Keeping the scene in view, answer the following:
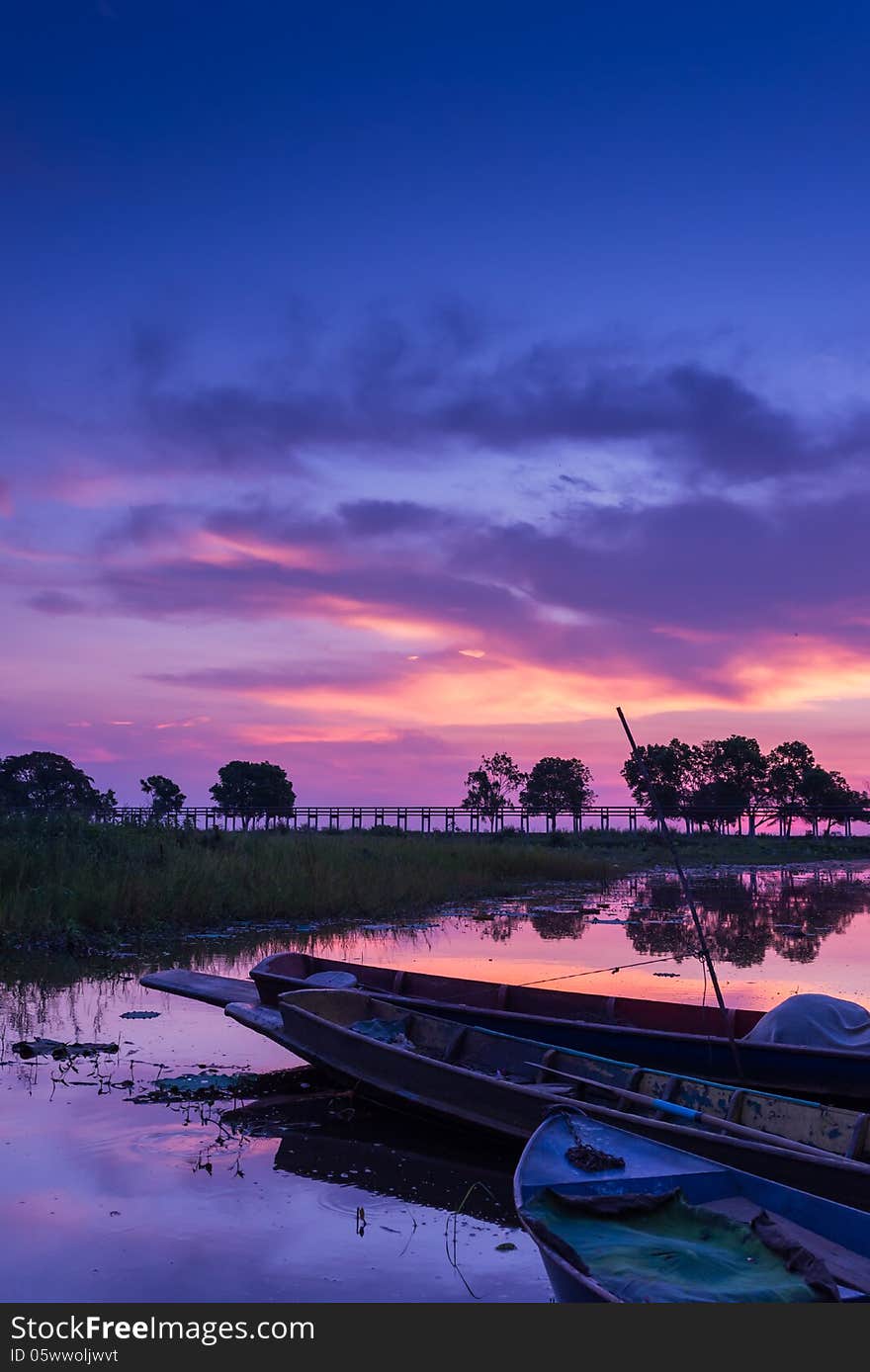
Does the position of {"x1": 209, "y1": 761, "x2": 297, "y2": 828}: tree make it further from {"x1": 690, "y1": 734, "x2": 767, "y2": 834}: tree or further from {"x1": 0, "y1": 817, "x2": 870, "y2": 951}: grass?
{"x1": 0, "y1": 817, "x2": 870, "y2": 951}: grass

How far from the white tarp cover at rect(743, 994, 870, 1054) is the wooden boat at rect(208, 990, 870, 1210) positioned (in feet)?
5.82

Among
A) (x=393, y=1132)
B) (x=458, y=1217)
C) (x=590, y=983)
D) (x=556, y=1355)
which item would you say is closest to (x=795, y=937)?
(x=590, y=983)

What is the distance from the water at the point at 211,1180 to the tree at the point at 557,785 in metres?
74.6

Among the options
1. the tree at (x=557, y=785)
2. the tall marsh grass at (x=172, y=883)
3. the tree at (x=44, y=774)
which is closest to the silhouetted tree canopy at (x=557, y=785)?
the tree at (x=557, y=785)

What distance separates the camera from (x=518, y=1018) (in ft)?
29.6

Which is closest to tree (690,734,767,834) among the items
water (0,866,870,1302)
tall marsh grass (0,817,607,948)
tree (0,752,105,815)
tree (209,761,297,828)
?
tree (209,761,297,828)

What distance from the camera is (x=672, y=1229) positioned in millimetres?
4539

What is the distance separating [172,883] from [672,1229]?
47.4 feet

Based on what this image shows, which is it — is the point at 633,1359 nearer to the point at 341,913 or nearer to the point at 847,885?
the point at 341,913

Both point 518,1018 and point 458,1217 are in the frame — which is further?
point 518,1018

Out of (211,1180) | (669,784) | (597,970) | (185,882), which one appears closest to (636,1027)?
(211,1180)

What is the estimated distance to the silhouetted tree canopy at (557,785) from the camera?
88188 millimetres

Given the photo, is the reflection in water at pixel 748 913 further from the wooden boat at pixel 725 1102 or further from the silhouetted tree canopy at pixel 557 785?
the silhouetted tree canopy at pixel 557 785

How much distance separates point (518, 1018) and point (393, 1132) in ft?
5.70
